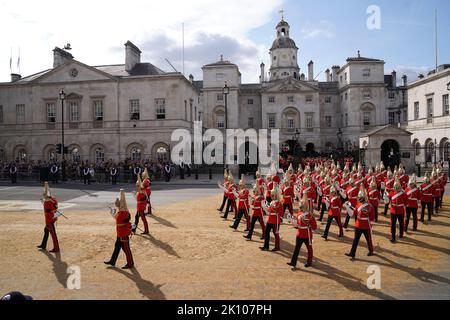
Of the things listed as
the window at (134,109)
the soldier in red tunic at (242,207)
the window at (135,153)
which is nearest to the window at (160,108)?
the window at (134,109)

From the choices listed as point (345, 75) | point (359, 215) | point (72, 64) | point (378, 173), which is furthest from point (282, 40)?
point (359, 215)

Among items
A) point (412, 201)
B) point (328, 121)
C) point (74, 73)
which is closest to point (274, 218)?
point (412, 201)

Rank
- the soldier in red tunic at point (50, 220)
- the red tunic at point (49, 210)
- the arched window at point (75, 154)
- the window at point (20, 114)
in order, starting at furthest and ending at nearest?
1. the window at point (20, 114)
2. the arched window at point (75, 154)
3. the red tunic at point (49, 210)
4. the soldier in red tunic at point (50, 220)

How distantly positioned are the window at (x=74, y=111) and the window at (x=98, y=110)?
1.92 m

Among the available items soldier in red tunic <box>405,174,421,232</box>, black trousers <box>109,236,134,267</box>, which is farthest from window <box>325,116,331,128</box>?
black trousers <box>109,236,134,267</box>

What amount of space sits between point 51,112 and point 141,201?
3045 cm

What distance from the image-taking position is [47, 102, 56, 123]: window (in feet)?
124

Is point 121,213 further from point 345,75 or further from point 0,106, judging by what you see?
point 345,75

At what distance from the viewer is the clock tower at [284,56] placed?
67.3 meters

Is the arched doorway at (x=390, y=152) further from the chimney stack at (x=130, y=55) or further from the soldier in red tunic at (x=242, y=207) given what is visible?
the chimney stack at (x=130, y=55)

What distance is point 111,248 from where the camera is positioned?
10672 mm

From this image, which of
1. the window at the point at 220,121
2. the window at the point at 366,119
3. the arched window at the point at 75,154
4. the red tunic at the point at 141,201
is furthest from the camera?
the window at the point at 220,121

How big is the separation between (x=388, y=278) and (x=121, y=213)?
6604 millimetres

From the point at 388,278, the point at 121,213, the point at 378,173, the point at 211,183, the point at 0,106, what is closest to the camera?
the point at 388,278
